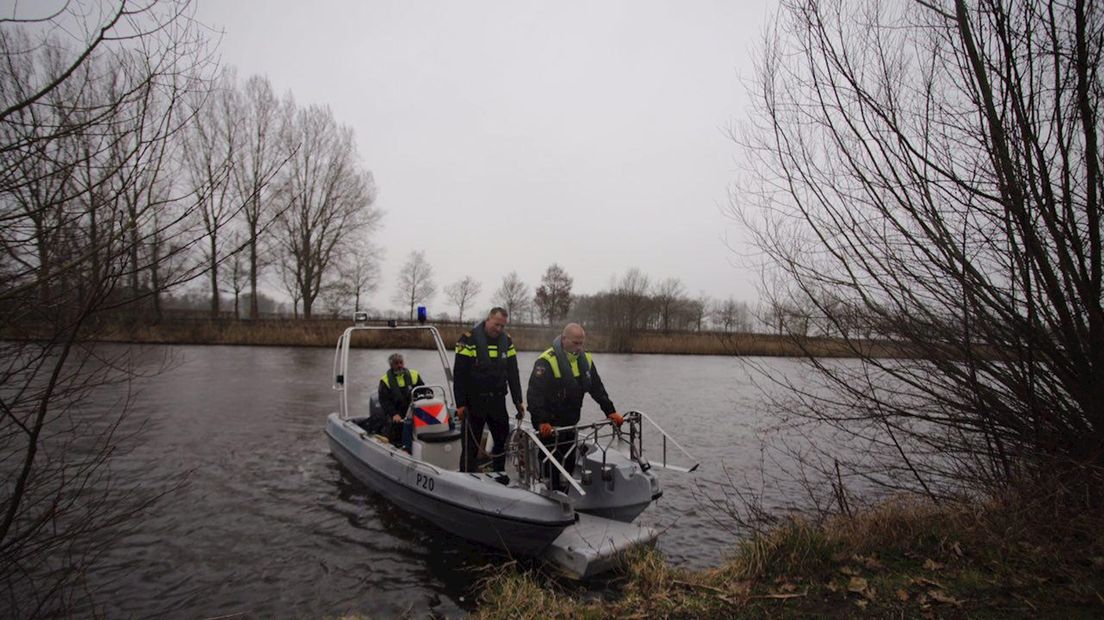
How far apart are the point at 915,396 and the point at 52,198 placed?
616 cm

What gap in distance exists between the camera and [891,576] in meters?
3.93

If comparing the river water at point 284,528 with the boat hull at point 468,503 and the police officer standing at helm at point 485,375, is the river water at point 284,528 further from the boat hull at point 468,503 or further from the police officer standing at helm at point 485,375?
the police officer standing at helm at point 485,375

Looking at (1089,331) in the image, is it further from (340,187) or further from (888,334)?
(340,187)

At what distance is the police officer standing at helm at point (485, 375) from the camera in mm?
6223

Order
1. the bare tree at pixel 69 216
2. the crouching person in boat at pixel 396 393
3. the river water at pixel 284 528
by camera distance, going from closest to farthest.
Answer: the bare tree at pixel 69 216
the river water at pixel 284 528
the crouching person in boat at pixel 396 393

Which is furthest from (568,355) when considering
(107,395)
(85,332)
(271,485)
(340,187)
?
(340,187)

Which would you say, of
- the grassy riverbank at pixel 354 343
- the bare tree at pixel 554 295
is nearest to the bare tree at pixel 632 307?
the grassy riverbank at pixel 354 343

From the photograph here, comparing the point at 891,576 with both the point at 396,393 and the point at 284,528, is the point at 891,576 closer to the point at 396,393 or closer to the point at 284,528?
the point at 396,393

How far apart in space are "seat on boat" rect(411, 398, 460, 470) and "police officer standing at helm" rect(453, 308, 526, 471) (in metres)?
0.24

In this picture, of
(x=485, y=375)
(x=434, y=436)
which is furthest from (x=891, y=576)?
(x=434, y=436)

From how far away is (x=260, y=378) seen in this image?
60.1 feet

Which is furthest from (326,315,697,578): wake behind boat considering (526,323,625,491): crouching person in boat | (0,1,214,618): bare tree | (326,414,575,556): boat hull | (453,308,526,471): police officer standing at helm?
(0,1,214,618): bare tree

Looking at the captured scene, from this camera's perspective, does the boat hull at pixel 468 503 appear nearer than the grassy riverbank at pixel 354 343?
Yes

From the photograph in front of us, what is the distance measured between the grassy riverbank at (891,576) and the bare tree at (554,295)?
52.1 m
